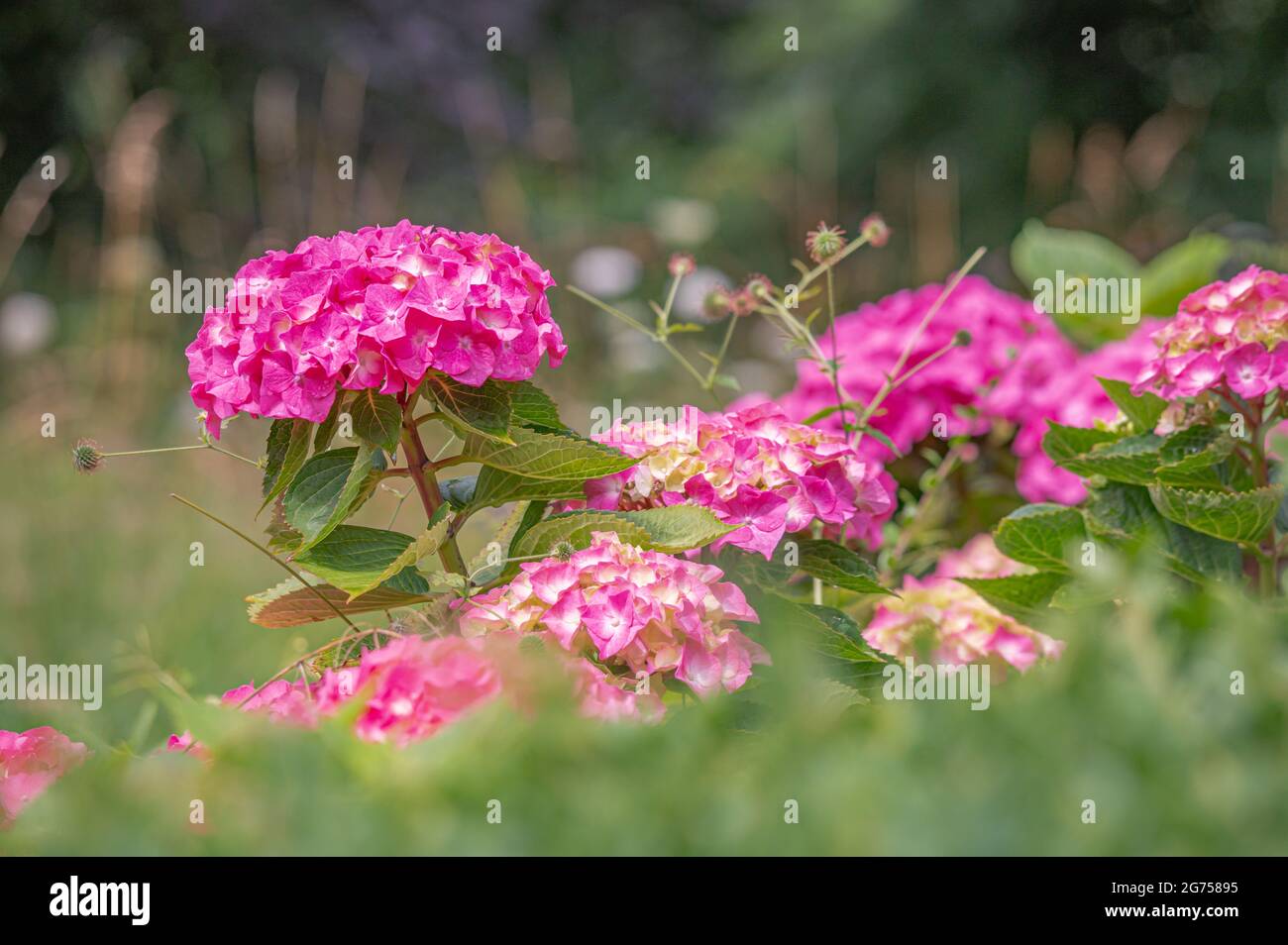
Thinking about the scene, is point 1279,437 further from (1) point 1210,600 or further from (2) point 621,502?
(2) point 621,502

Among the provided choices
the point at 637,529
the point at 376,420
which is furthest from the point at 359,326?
the point at 637,529

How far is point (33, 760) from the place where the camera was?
4.13 ft

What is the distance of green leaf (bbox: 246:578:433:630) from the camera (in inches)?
52.3

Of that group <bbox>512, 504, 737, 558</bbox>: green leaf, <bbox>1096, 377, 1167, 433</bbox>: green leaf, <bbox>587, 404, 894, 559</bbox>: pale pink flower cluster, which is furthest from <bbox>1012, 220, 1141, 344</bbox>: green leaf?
<bbox>512, 504, 737, 558</bbox>: green leaf

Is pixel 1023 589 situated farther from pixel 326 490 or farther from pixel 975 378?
pixel 326 490

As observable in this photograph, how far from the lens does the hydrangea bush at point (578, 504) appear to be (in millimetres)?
1177

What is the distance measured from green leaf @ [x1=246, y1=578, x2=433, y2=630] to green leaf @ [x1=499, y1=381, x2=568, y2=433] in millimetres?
213

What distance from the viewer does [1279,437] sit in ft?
4.88

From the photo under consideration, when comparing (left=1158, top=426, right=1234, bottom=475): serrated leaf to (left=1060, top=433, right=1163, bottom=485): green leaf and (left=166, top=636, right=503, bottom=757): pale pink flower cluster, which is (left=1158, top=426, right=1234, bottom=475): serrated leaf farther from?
(left=166, top=636, right=503, bottom=757): pale pink flower cluster

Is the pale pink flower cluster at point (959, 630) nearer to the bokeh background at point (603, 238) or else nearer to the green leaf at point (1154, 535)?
the green leaf at point (1154, 535)

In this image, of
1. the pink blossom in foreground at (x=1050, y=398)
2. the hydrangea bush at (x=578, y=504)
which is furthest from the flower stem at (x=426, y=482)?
the pink blossom in foreground at (x=1050, y=398)

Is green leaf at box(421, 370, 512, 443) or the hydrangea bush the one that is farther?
green leaf at box(421, 370, 512, 443)
